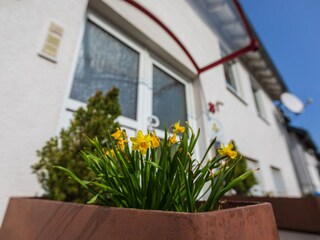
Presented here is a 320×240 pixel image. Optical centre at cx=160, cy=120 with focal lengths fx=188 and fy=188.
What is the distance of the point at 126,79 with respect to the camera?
79.7 inches

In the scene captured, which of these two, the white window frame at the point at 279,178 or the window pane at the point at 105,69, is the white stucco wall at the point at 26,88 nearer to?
the window pane at the point at 105,69

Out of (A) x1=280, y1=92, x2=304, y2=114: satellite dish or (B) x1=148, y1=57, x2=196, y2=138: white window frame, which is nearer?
(B) x1=148, y1=57, x2=196, y2=138: white window frame

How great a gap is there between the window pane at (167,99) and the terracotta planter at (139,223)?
157 cm

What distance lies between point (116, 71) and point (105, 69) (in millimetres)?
127

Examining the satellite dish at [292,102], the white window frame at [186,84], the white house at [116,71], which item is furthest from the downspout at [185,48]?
the satellite dish at [292,102]

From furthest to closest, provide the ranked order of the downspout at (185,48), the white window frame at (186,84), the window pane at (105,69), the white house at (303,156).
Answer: the white house at (303,156)
the white window frame at (186,84)
the downspout at (185,48)
the window pane at (105,69)

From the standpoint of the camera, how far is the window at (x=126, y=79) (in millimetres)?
1660

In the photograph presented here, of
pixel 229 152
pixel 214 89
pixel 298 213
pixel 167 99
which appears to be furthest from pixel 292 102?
pixel 229 152

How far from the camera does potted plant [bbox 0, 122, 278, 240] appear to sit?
1.34 ft

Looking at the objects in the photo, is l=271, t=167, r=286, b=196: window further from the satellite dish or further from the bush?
the bush

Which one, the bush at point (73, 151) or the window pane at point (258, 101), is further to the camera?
the window pane at point (258, 101)

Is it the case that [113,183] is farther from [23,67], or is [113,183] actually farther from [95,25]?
[95,25]

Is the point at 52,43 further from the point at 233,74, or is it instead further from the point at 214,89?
the point at 233,74

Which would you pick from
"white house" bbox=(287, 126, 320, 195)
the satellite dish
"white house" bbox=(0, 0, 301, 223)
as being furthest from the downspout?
"white house" bbox=(287, 126, 320, 195)
